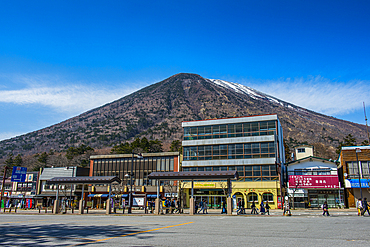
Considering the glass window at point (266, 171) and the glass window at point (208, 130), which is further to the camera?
the glass window at point (208, 130)

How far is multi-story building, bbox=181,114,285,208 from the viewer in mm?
51688

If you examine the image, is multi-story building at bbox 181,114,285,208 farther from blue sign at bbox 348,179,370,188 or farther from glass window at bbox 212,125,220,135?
blue sign at bbox 348,179,370,188

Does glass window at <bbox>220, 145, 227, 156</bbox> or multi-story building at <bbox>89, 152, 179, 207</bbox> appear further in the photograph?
multi-story building at <bbox>89, 152, 179, 207</bbox>

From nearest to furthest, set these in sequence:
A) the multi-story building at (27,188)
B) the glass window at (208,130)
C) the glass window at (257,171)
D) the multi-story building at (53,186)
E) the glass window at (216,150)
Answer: the glass window at (257,171) → the glass window at (216,150) → the glass window at (208,130) → the multi-story building at (53,186) → the multi-story building at (27,188)

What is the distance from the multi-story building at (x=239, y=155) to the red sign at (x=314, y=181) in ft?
8.61

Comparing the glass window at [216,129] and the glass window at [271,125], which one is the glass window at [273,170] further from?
the glass window at [216,129]

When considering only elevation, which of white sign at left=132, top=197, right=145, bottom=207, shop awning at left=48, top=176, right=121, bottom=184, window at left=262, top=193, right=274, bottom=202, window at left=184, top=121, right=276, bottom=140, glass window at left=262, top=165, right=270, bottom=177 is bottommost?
white sign at left=132, top=197, right=145, bottom=207

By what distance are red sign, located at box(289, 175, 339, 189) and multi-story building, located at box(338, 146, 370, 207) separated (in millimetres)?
1641

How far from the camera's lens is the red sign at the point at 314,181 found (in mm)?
47750

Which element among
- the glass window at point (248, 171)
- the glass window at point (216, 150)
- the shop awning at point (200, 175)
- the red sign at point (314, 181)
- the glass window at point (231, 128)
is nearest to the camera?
the shop awning at point (200, 175)

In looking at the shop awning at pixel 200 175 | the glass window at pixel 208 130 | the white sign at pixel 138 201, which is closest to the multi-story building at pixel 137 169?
the white sign at pixel 138 201

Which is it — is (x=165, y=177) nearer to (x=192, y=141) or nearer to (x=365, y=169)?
(x=192, y=141)

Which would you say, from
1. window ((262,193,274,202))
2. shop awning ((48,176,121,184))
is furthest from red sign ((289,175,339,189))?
shop awning ((48,176,121,184))

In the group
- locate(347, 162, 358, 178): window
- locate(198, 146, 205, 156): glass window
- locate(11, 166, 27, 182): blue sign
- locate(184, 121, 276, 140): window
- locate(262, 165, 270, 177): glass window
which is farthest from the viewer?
locate(198, 146, 205, 156): glass window
